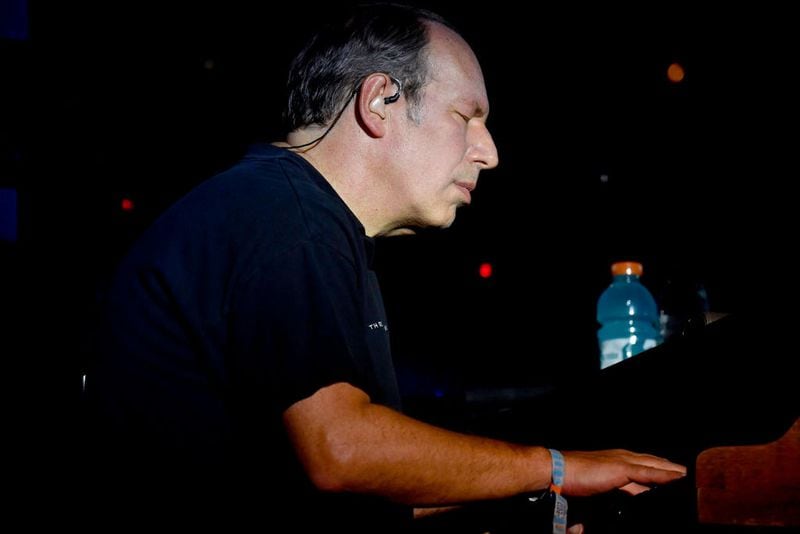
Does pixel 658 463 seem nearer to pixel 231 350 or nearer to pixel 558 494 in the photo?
pixel 558 494

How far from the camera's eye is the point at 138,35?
3699 mm

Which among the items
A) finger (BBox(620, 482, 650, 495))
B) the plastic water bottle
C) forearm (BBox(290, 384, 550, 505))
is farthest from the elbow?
the plastic water bottle

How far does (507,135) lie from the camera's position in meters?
4.84

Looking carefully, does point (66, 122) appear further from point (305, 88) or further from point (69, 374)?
point (305, 88)

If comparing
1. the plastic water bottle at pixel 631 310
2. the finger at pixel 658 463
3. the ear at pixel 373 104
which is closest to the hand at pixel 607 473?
the finger at pixel 658 463

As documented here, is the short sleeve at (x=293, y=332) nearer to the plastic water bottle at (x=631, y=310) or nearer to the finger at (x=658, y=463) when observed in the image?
the finger at (x=658, y=463)

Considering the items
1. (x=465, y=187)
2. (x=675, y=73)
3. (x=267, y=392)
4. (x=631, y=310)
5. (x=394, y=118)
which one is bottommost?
(x=267, y=392)

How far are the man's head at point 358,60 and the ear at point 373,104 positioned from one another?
0.05 m

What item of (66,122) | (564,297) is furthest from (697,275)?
(66,122)

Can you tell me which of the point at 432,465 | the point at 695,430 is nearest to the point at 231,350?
the point at 432,465

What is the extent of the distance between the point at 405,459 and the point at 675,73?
368 cm

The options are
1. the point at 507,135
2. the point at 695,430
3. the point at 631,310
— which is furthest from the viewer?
the point at 507,135

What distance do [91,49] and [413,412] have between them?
3.20 meters

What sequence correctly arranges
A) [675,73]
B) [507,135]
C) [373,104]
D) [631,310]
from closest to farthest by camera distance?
[373,104]
[675,73]
[631,310]
[507,135]
